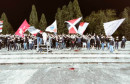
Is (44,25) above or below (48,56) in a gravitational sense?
above

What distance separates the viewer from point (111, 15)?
55781mm

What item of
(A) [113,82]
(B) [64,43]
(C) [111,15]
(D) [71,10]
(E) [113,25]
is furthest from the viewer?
(C) [111,15]

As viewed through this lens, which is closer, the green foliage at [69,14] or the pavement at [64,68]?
the pavement at [64,68]

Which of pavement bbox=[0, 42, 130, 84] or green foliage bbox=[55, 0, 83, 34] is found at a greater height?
green foliage bbox=[55, 0, 83, 34]

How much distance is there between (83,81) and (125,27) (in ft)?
149

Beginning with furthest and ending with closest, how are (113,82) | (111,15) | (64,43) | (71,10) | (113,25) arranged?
(111,15) < (71,10) < (64,43) < (113,25) < (113,82)

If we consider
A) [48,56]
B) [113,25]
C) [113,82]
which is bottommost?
[113,82]

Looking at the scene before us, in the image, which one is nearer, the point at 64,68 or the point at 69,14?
the point at 64,68

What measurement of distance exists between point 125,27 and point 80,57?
3965cm

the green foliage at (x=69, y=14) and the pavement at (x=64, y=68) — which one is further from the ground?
the green foliage at (x=69, y=14)

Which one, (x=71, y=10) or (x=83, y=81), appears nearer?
(x=83, y=81)

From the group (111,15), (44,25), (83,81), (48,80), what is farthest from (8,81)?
(111,15)

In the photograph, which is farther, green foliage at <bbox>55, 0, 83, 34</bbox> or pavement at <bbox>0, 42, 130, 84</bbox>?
green foliage at <bbox>55, 0, 83, 34</bbox>

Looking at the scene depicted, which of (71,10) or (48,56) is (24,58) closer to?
(48,56)
